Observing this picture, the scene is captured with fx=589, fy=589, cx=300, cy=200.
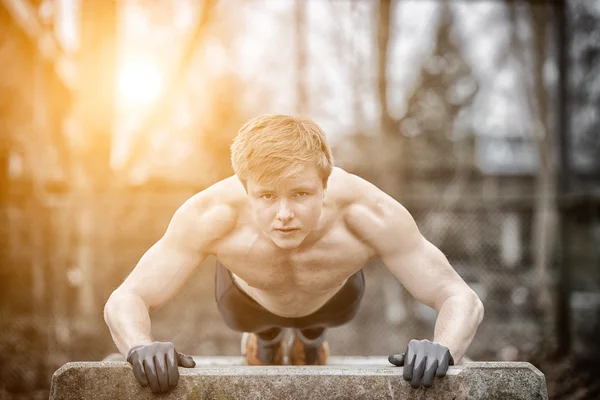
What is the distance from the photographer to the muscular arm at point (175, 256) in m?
2.50

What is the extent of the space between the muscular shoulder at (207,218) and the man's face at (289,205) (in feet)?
0.89

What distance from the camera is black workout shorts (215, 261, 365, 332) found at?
10.5 ft

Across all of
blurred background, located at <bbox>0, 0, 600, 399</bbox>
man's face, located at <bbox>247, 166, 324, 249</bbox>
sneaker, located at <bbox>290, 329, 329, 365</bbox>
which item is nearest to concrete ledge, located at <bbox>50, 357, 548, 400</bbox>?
man's face, located at <bbox>247, 166, 324, 249</bbox>

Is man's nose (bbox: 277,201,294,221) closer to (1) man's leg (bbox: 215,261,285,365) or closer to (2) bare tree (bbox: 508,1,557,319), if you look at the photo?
(1) man's leg (bbox: 215,261,285,365)

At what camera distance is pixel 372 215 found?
2.59m

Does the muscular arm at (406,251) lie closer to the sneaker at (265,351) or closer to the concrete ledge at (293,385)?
the concrete ledge at (293,385)

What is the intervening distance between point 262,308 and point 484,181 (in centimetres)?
941

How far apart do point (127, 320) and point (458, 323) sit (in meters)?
1.33

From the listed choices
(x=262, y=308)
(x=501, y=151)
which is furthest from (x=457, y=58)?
(x=262, y=308)

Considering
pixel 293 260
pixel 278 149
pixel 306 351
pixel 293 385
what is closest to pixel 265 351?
pixel 306 351

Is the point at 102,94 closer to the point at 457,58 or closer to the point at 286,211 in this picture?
the point at 286,211

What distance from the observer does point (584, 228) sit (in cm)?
636

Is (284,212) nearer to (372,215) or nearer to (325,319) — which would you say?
(372,215)

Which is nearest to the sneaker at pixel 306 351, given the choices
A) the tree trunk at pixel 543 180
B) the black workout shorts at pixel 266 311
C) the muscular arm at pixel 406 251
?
the black workout shorts at pixel 266 311
